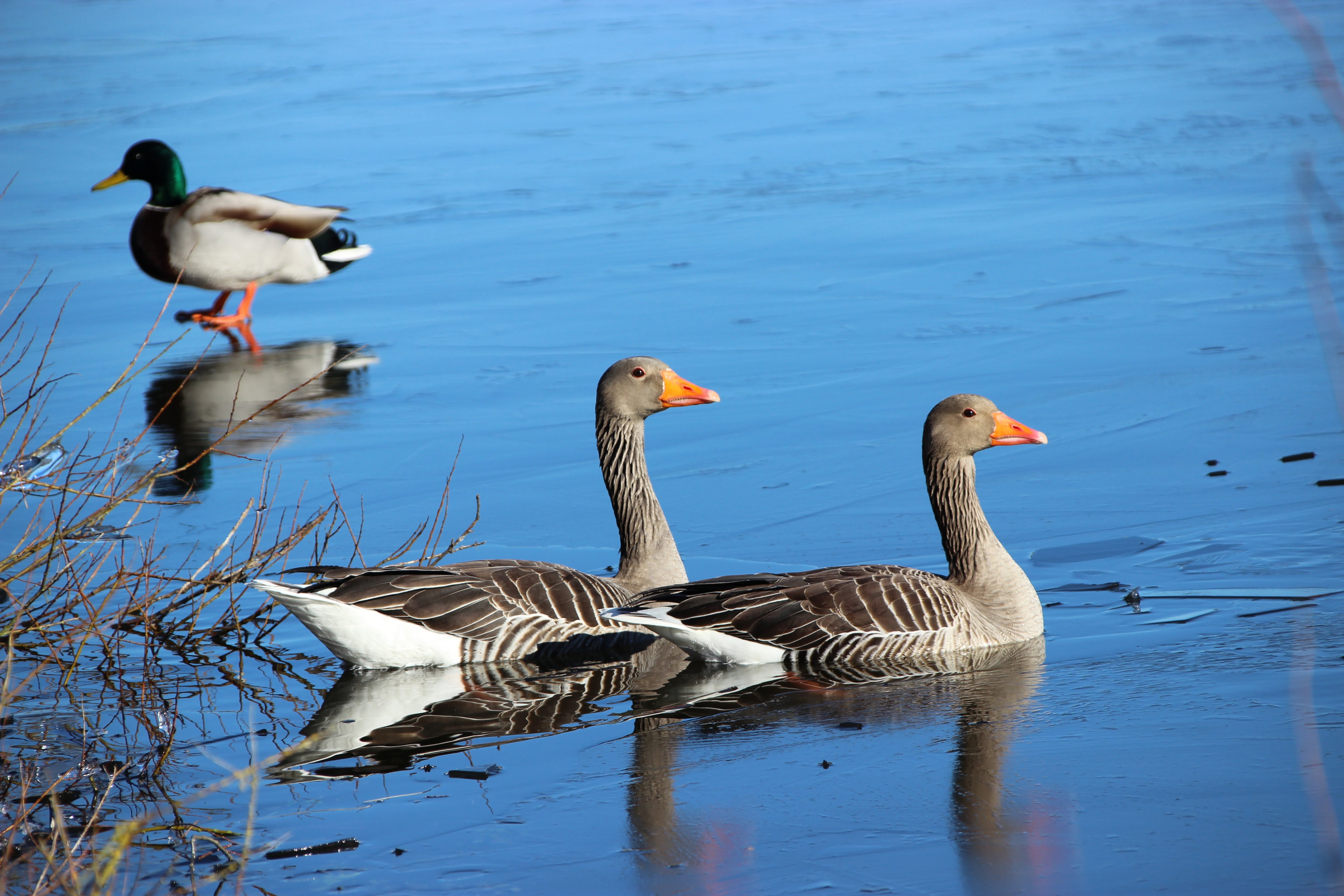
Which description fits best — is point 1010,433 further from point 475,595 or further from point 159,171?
point 159,171

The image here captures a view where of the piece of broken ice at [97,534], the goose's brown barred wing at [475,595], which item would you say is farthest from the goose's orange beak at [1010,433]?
the piece of broken ice at [97,534]

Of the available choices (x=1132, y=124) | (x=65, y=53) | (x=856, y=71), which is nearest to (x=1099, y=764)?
(x=1132, y=124)

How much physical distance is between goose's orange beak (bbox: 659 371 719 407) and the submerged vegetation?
1.27m

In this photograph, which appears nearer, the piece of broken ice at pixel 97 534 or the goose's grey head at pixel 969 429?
the piece of broken ice at pixel 97 534

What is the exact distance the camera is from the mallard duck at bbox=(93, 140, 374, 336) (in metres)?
13.6

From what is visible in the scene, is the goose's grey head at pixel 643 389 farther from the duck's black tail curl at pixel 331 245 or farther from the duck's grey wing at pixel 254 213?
the duck's black tail curl at pixel 331 245

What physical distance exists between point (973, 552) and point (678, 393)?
64.9 inches

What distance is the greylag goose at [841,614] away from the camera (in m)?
6.06

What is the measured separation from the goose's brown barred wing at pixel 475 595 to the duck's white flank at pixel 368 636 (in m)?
0.05

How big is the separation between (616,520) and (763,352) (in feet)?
13.8

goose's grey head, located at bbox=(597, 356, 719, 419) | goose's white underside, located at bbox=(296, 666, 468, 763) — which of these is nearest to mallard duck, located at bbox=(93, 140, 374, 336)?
goose's grey head, located at bbox=(597, 356, 719, 419)

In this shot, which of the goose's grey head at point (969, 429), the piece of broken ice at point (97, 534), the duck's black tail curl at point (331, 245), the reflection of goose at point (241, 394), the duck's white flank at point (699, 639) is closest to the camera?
the piece of broken ice at point (97, 534)

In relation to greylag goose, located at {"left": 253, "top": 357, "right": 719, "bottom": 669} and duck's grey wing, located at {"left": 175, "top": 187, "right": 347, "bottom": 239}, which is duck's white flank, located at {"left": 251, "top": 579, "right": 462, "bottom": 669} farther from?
duck's grey wing, located at {"left": 175, "top": 187, "right": 347, "bottom": 239}

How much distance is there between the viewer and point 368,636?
6.16 metres
